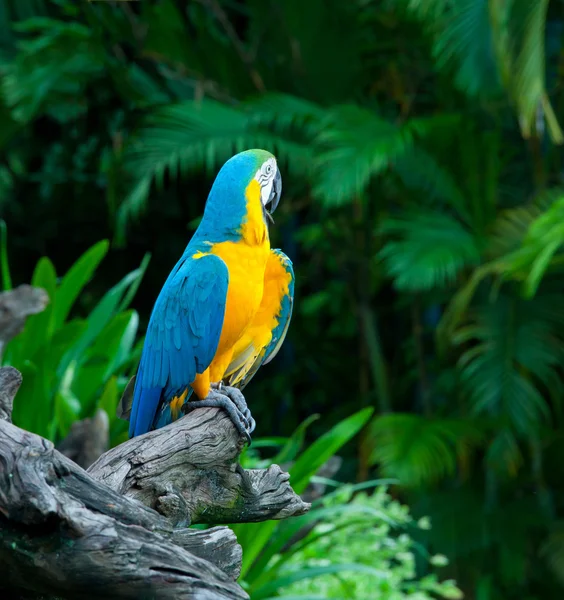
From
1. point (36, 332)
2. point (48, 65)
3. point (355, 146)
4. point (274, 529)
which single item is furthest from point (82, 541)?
point (48, 65)

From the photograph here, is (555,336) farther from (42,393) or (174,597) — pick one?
(174,597)

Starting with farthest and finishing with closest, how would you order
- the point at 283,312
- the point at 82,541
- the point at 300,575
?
1. the point at 300,575
2. the point at 283,312
3. the point at 82,541

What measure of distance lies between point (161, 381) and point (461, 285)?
Answer: 1.40 metres

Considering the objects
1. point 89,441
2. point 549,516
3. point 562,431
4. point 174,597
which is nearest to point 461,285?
point 562,431

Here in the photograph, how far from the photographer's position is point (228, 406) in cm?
102

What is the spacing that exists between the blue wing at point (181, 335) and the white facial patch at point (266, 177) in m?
0.11

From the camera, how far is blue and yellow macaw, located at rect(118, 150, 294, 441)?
1048 millimetres

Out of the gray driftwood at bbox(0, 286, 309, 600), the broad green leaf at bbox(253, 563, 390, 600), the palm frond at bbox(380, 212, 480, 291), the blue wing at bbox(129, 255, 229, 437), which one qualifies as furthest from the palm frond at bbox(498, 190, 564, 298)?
the gray driftwood at bbox(0, 286, 309, 600)

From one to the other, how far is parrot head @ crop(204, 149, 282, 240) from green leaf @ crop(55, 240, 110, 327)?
744 mm

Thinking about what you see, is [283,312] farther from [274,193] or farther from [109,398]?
[109,398]

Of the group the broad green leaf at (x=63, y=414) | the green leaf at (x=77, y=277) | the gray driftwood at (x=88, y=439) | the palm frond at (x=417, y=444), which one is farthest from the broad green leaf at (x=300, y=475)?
the green leaf at (x=77, y=277)

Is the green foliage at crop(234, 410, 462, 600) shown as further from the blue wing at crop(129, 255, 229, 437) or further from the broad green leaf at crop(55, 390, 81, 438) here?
the blue wing at crop(129, 255, 229, 437)

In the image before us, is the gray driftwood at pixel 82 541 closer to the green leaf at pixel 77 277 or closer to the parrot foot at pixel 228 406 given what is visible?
the parrot foot at pixel 228 406

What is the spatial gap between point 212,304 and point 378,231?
1241mm
